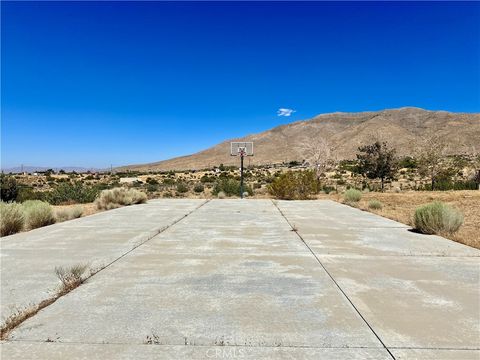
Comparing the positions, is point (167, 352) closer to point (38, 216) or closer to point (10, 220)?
point (10, 220)

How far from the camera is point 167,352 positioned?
11.1ft

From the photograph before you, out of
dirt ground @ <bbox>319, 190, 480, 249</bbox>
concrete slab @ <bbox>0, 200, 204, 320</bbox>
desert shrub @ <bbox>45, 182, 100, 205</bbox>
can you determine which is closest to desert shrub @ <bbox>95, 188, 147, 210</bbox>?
concrete slab @ <bbox>0, 200, 204, 320</bbox>

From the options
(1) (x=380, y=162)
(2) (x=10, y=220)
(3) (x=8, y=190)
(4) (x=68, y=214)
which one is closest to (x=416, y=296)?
(2) (x=10, y=220)

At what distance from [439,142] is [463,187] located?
4972 millimetres

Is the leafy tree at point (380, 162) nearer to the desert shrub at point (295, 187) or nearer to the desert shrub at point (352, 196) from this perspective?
the desert shrub at point (295, 187)

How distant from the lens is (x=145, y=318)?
4.10 meters

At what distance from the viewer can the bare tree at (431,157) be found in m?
30.7

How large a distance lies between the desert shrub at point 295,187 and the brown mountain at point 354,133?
179 ft

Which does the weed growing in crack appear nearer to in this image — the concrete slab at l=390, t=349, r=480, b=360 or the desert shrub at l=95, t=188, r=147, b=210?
the concrete slab at l=390, t=349, r=480, b=360

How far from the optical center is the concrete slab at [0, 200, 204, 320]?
5.04 metres

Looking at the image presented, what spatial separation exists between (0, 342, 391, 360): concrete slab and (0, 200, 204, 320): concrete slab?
1094 mm

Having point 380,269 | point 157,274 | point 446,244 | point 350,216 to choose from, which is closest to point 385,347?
point 380,269

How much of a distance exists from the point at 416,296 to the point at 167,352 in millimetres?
2975

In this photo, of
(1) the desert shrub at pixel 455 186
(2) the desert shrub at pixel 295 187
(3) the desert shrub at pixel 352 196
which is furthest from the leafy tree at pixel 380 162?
(3) the desert shrub at pixel 352 196
